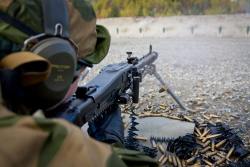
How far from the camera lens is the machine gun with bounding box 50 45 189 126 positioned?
1787 millimetres

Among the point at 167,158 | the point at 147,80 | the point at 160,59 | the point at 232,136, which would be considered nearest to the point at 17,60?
the point at 167,158

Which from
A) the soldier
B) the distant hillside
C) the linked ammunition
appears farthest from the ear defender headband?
the distant hillside

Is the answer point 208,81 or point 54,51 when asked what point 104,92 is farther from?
point 208,81

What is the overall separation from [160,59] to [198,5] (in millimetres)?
8907

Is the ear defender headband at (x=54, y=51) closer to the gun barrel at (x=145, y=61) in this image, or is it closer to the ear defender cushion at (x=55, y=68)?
the ear defender cushion at (x=55, y=68)

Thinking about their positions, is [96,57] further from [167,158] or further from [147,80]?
[147,80]

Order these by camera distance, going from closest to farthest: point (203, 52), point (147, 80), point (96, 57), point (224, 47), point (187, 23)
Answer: point (96, 57) → point (147, 80) → point (203, 52) → point (224, 47) → point (187, 23)

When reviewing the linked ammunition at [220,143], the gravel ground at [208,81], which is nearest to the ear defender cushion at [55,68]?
the linked ammunition at [220,143]

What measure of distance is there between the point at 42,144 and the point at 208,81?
552 centimetres

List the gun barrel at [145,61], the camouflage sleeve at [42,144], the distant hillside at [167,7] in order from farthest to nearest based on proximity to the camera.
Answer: the distant hillside at [167,7]
the gun barrel at [145,61]
the camouflage sleeve at [42,144]

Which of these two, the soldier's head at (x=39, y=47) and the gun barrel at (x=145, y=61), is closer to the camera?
the soldier's head at (x=39, y=47)

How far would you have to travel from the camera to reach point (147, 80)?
620 centimetres

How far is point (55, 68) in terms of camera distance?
48.4 inches

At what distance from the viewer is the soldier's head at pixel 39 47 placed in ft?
3.20
